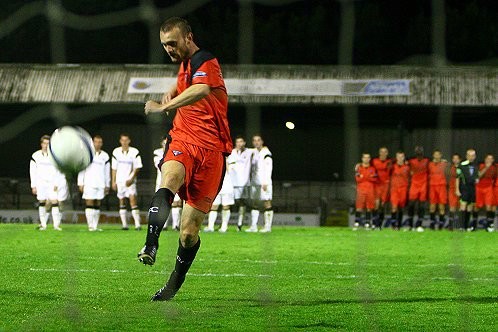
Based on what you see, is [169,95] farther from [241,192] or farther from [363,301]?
[241,192]

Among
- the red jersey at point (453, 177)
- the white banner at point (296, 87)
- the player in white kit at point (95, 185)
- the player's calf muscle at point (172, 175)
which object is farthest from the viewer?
the white banner at point (296, 87)

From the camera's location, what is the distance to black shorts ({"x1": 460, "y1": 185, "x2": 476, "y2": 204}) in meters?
25.5

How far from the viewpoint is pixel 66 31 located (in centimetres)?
4772

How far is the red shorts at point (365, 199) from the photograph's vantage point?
2612 cm

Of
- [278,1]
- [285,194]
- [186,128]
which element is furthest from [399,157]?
[278,1]

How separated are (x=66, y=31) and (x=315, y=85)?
17.7 metres

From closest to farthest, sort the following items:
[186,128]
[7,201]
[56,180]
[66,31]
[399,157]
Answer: [186,128], [56,180], [399,157], [7,201], [66,31]

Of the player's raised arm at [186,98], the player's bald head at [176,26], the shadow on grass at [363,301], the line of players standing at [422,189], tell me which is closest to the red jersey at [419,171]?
the line of players standing at [422,189]

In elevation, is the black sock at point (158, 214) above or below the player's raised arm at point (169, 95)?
below

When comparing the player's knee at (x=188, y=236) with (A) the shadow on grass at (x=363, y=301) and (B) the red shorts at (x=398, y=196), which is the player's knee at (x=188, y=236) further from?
(B) the red shorts at (x=398, y=196)

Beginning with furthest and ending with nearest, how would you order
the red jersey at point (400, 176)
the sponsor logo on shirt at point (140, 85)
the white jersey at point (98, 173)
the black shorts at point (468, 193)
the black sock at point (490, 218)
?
the sponsor logo on shirt at point (140, 85) → the red jersey at point (400, 176) → the black sock at point (490, 218) → the black shorts at point (468, 193) → the white jersey at point (98, 173)

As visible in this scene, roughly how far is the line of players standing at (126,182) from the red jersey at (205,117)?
550 inches

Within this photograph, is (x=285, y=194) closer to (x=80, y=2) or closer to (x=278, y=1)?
(x=80, y=2)

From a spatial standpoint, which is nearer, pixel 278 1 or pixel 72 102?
pixel 72 102
